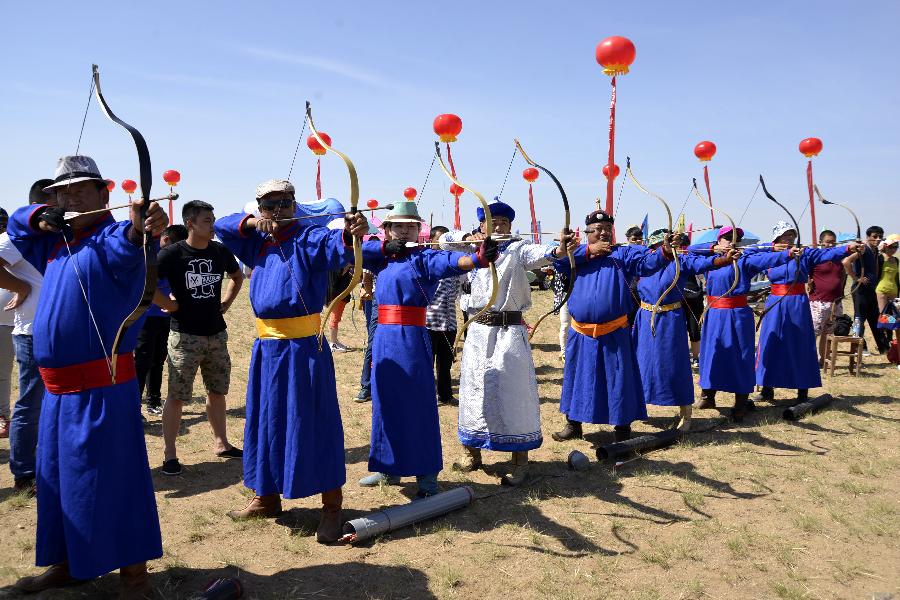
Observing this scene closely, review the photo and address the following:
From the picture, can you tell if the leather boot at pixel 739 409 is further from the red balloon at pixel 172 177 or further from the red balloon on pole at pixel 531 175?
the red balloon at pixel 172 177

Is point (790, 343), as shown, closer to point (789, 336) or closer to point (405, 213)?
point (789, 336)

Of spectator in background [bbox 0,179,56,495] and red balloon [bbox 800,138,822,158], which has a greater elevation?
red balloon [bbox 800,138,822,158]

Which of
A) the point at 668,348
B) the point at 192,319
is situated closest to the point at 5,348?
the point at 192,319

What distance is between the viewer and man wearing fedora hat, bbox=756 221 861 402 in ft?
22.3

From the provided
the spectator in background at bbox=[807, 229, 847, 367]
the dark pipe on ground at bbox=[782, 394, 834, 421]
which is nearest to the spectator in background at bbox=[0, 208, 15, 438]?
the dark pipe on ground at bbox=[782, 394, 834, 421]

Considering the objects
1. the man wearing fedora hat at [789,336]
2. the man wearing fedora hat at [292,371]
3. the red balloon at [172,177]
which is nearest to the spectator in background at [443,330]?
the man wearing fedora hat at [789,336]

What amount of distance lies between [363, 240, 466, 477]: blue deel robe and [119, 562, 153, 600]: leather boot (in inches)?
61.9

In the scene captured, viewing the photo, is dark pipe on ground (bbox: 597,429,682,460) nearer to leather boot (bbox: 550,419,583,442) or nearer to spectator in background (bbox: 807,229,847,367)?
leather boot (bbox: 550,419,583,442)

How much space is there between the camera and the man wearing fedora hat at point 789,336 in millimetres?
6805

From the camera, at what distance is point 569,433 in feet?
19.0

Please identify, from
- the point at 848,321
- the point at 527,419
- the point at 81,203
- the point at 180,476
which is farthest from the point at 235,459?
the point at 848,321

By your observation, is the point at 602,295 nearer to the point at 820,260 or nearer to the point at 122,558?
the point at 820,260

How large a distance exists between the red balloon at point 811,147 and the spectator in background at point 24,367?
28.6ft

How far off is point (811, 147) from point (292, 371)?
808 centimetres
